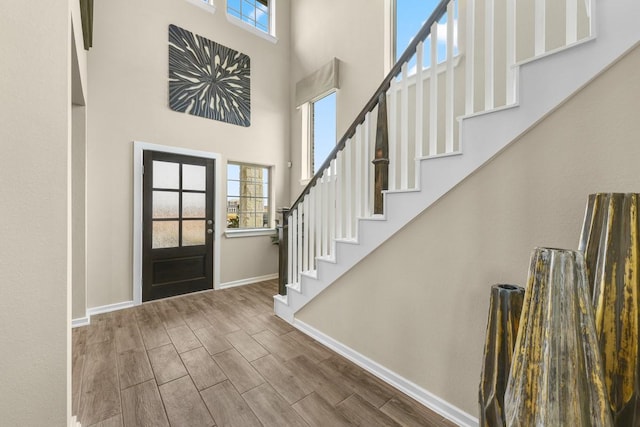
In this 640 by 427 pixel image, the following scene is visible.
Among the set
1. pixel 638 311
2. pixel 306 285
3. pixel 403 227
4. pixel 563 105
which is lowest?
pixel 306 285

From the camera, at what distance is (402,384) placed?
1677mm

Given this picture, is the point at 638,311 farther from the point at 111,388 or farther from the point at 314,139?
the point at 314,139

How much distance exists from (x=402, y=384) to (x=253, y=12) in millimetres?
5331

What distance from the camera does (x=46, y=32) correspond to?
3.08ft

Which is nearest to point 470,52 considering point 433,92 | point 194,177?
point 433,92

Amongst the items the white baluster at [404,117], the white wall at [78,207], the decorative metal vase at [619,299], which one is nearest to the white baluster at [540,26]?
the white baluster at [404,117]

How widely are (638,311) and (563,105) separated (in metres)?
0.84

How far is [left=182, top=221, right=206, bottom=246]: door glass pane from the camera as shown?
3492mm

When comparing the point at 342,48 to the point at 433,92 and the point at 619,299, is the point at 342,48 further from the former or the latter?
the point at 619,299

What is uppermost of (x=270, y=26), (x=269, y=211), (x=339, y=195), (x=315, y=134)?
(x=270, y=26)

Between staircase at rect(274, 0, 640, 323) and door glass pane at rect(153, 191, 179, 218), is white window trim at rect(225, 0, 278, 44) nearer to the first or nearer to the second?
door glass pane at rect(153, 191, 179, 218)

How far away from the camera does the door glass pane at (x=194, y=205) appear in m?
3.49

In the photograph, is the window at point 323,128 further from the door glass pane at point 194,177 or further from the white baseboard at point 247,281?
the white baseboard at point 247,281

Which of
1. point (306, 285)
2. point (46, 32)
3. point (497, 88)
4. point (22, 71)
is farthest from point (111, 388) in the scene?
point (497, 88)
